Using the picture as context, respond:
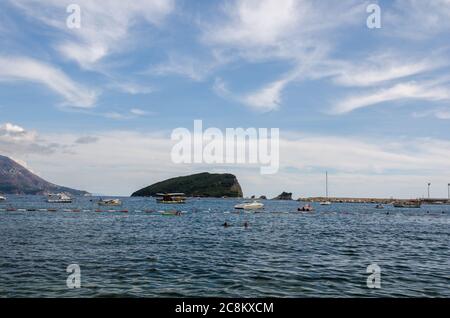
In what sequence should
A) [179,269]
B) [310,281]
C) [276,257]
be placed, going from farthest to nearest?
[276,257] → [179,269] → [310,281]

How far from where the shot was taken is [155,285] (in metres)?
25.8

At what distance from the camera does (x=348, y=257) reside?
1598 inches
